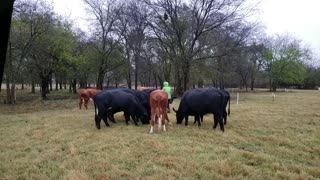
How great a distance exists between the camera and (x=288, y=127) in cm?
1139

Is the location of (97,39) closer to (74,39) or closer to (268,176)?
(74,39)

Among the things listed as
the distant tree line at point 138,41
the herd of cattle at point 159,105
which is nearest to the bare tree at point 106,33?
the distant tree line at point 138,41

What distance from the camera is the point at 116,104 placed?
11719 mm

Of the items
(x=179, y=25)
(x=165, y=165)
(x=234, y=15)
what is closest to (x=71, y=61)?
(x=179, y=25)

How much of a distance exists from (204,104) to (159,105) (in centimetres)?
177

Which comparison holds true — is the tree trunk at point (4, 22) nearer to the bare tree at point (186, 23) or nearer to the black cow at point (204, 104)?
the black cow at point (204, 104)

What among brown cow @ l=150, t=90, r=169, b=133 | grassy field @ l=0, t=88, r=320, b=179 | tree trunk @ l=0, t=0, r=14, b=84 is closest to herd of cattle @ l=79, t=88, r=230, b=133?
brown cow @ l=150, t=90, r=169, b=133

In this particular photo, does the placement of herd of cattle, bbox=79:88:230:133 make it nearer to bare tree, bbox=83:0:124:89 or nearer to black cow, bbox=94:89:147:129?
black cow, bbox=94:89:147:129

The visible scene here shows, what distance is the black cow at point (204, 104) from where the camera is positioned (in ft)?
35.2

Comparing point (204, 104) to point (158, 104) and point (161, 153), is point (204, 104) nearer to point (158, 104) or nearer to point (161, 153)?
point (158, 104)

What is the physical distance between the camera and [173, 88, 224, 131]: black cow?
10.7 metres

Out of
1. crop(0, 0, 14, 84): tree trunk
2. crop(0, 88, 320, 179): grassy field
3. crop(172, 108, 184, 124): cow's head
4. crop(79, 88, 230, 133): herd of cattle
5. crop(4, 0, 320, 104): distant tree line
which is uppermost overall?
crop(4, 0, 320, 104): distant tree line

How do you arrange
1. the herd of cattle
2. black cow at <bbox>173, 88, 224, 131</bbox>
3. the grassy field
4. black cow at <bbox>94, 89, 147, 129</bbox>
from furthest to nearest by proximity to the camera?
black cow at <bbox>94, 89, 147, 129</bbox>, black cow at <bbox>173, 88, 224, 131</bbox>, the herd of cattle, the grassy field

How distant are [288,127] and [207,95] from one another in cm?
343
